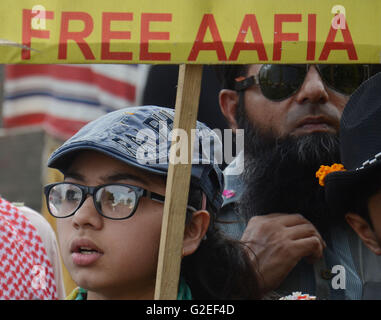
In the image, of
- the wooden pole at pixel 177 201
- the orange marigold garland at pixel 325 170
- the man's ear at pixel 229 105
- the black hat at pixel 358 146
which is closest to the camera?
the wooden pole at pixel 177 201

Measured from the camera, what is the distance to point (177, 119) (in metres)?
2.41

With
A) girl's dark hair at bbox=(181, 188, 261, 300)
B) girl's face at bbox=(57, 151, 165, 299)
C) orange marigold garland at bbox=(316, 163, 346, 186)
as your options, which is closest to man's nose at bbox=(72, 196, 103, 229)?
girl's face at bbox=(57, 151, 165, 299)

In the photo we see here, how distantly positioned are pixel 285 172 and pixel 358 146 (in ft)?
1.75

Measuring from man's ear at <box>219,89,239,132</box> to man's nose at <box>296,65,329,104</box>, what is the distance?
1.00ft

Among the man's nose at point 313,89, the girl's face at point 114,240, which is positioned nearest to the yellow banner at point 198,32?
the girl's face at point 114,240

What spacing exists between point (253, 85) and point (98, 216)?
0.89 metres

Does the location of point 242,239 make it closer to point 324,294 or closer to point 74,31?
point 324,294

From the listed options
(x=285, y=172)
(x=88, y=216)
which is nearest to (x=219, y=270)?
(x=285, y=172)

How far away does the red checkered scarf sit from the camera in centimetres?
278

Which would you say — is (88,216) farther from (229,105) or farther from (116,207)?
(229,105)

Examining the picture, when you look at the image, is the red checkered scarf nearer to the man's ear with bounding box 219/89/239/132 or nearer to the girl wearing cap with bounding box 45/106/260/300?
the girl wearing cap with bounding box 45/106/260/300

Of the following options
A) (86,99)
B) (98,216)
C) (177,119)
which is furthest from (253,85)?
(86,99)

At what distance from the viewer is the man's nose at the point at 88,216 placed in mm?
2520

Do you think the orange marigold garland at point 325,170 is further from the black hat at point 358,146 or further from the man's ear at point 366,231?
the man's ear at point 366,231
